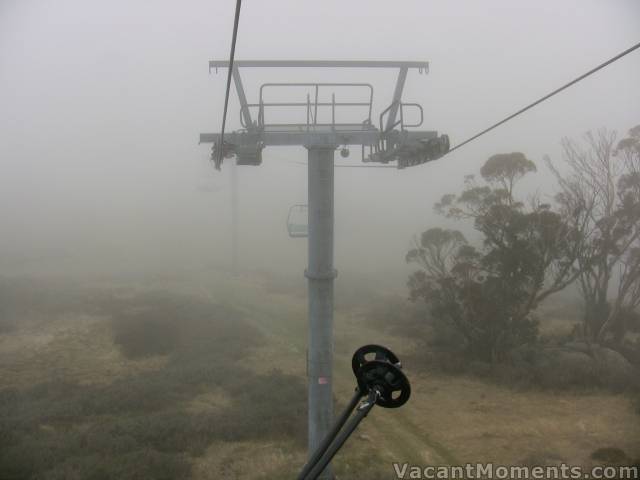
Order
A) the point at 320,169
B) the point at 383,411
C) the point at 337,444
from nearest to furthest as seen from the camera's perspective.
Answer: the point at 337,444, the point at 320,169, the point at 383,411

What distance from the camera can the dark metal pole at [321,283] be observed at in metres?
7.36

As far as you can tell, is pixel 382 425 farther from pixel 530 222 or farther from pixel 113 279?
pixel 113 279

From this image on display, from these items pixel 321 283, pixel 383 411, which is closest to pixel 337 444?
pixel 321 283

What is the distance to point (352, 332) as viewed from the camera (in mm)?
22422

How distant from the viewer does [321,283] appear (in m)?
7.41

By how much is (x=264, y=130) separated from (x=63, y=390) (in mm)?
11583

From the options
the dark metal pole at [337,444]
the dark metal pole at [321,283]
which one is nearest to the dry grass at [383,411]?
the dark metal pole at [321,283]

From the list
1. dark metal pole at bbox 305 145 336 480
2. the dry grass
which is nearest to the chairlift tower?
dark metal pole at bbox 305 145 336 480

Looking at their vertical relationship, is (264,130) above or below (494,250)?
above

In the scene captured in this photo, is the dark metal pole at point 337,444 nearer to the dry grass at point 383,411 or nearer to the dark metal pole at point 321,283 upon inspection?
the dark metal pole at point 321,283

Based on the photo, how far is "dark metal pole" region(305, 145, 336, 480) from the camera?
736cm

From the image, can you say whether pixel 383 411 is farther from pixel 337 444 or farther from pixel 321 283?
pixel 337 444

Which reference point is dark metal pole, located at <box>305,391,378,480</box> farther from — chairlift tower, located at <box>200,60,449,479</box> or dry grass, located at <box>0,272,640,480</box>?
dry grass, located at <box>0,272,640,480</box>

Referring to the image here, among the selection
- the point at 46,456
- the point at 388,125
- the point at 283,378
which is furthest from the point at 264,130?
the point at 283,378
